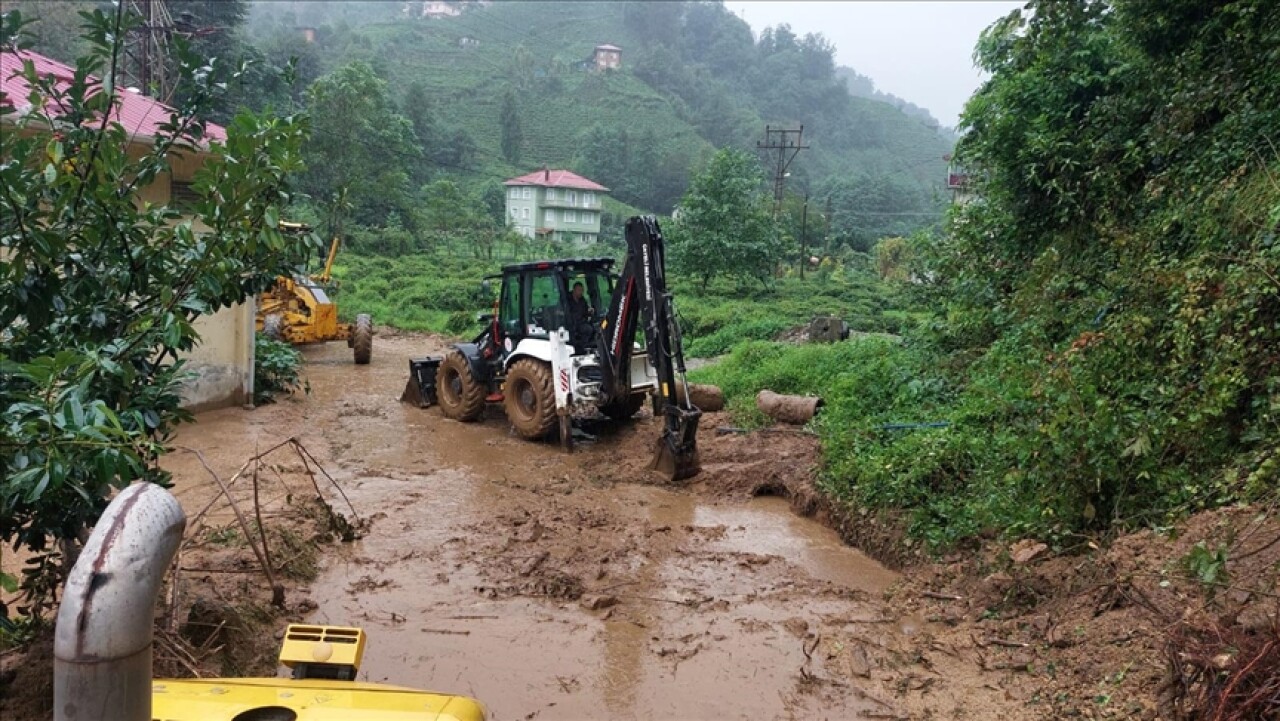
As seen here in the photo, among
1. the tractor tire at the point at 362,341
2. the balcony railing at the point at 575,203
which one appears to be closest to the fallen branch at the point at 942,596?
the tractor tire at the point at 362,341

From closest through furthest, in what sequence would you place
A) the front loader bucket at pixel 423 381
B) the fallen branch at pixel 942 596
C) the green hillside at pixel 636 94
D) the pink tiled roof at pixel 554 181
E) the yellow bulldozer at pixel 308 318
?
the fallen branch at pixel 942 596 < the front loader bucket at pixel 423 381 < the yellow bulldozer at pixel 308 318 < the pink tiled roof at pixel 554 181 < the green hillside at pixel 636 94

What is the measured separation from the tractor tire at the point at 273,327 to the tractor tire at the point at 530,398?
662cm

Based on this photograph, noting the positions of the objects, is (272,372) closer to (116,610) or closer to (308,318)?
(308,318)

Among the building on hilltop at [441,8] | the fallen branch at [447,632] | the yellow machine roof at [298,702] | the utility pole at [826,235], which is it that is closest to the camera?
the yellow machine roof at [298,702]

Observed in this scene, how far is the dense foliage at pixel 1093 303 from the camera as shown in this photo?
553cm

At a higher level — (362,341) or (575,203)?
(575,203)

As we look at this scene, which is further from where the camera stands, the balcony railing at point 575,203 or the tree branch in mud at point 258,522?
the balcony railing at point 575,203

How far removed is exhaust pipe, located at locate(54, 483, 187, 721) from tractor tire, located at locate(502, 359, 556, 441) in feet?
28.2

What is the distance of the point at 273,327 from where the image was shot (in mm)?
15523

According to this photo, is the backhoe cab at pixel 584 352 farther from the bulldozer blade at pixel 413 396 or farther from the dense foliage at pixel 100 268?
the dense foliage at pixel 100 268

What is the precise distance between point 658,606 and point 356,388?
33.9ft

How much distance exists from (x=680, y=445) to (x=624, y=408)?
2.44 metres

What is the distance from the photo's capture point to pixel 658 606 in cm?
593

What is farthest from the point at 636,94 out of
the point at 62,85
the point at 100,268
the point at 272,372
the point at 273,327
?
the point at 100,268
